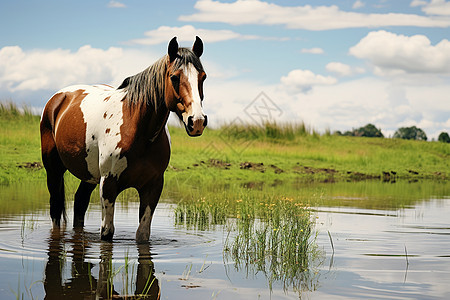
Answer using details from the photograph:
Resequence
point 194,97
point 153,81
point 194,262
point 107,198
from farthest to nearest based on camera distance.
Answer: point 107,198 → point 153,81 → point 194,262 → point 194,97

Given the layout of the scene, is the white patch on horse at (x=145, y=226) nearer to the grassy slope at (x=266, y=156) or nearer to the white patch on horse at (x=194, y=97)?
the white patch on horse at (x=194, y=97)

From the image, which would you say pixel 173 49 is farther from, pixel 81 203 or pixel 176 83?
pixel 81 203

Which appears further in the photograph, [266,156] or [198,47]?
[266,156]

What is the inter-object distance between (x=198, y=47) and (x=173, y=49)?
28 centimetres

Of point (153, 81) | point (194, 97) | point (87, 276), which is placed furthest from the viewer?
point (153, 81)

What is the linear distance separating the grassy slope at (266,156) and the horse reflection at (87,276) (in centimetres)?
980

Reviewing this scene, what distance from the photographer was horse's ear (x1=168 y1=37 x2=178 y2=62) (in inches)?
223

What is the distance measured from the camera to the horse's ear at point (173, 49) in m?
5.68

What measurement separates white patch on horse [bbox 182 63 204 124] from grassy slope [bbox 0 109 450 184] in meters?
10.7

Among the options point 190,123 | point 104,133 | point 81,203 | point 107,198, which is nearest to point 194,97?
point 190,123

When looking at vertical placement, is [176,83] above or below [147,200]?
above

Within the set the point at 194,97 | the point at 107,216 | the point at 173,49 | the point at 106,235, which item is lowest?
the point at 106,235

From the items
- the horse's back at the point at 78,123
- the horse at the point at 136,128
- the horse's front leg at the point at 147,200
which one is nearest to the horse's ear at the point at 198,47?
the horse at the point at 136,128

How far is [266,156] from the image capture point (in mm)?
21688
